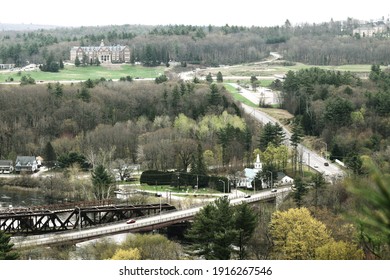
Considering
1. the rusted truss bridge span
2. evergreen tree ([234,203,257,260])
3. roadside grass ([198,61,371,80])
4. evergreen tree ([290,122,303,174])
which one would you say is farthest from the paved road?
roadside grass ([198,61,371,80])

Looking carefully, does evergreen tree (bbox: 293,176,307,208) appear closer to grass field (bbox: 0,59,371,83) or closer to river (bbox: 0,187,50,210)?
river (bbox: 0,187,50,210)

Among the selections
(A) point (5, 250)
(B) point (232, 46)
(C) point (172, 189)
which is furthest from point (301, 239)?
(B) point (232, 46)

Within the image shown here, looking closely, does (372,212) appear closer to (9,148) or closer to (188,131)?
(188,131)

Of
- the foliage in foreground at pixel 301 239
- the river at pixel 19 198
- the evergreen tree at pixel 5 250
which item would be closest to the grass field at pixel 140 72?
the river at pixel 19 198

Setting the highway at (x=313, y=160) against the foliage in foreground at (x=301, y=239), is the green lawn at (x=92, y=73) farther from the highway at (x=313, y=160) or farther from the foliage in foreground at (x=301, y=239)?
the foliage in foreground at (x=301, y=239)

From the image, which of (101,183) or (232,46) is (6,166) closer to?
(101,183)
